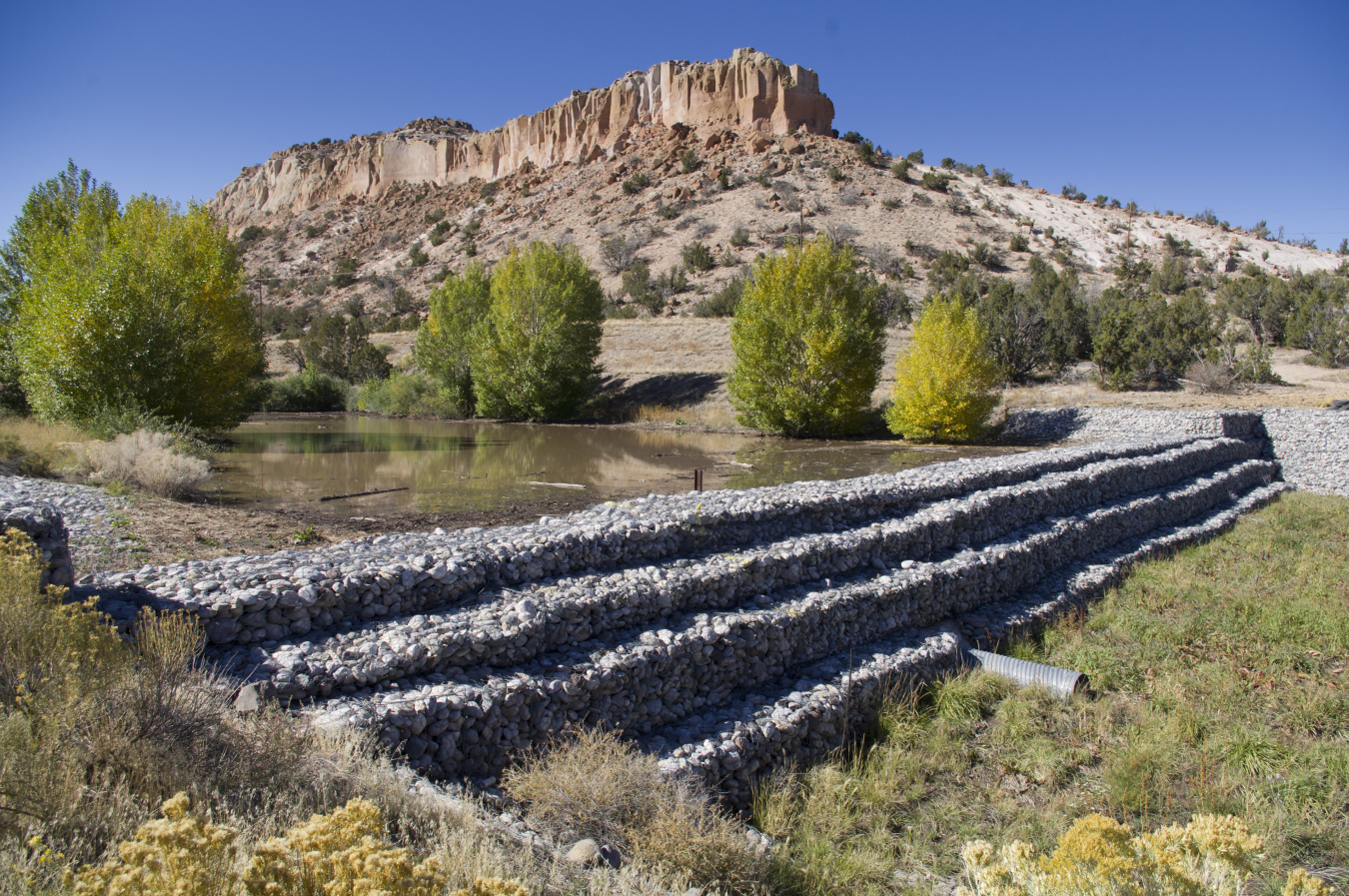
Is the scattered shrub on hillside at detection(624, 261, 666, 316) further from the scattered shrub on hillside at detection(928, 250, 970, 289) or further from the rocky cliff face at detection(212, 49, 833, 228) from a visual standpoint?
the rocky cliff face at detection(212, 49, 833, 228)

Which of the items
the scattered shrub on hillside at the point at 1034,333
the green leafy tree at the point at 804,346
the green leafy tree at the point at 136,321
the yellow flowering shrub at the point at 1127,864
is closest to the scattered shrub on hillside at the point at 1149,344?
the scattered shrub on hillside at the point at 1034,333

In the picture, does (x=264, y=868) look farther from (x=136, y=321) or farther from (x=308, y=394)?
(x=308, y=394)

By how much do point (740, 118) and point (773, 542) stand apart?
92894 millimetres

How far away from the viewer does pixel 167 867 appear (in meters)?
2.10

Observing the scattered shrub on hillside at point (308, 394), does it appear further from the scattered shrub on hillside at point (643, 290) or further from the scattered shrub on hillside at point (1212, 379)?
the scattered shrub on hillside at point (1212, 379)

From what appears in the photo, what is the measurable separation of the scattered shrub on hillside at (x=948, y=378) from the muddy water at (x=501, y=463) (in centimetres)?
143

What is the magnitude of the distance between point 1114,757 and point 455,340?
4201cm

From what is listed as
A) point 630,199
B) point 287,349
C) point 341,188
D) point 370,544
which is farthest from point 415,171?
point 370,544

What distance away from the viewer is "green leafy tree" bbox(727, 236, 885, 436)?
30.0m

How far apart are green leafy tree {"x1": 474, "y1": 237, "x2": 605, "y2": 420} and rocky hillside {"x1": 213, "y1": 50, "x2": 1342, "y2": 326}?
1878 centimetres

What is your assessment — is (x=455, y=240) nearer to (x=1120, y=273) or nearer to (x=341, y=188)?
(x=341, y=188)

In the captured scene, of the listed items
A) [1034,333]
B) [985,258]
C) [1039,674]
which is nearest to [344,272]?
[985,258]

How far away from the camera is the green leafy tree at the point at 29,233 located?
21.6m

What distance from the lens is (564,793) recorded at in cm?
447
